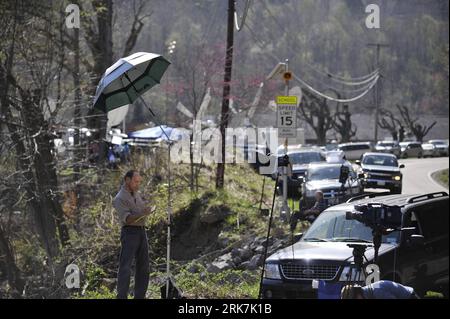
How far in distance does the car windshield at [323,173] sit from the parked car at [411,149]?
22.2 ft

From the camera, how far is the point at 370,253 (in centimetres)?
1052

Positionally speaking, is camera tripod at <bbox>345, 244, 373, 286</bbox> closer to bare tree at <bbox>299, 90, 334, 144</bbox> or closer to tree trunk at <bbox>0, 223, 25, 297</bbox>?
bare tree at <bbox>299, 90, 334, 144</bbox>

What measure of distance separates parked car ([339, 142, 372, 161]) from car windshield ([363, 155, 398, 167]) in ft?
0.73

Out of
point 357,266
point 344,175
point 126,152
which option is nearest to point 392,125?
point 126,152

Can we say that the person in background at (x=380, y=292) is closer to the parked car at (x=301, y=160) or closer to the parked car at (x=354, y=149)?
the parked car at (x=354, y=149)

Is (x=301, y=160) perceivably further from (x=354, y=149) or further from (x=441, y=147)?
(x=441, y=147)

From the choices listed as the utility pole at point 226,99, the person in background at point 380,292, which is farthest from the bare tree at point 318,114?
the person in background at point 380,292

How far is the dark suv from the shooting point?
1046cm

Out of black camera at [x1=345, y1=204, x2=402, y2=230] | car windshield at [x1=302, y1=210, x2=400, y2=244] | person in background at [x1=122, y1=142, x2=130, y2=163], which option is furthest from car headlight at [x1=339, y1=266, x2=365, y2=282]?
person in background at [x1=122, y1=142, x2=130, y2=163]

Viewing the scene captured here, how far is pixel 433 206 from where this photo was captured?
12164mm

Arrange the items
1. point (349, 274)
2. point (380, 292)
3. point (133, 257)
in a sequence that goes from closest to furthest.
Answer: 1. point (380, 292)
2. point (133, 257)
3. point (349, 274)

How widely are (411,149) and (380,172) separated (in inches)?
413

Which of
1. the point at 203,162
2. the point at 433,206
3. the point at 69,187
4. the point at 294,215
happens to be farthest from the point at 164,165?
the point at 433,206

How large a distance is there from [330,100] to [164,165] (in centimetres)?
458
